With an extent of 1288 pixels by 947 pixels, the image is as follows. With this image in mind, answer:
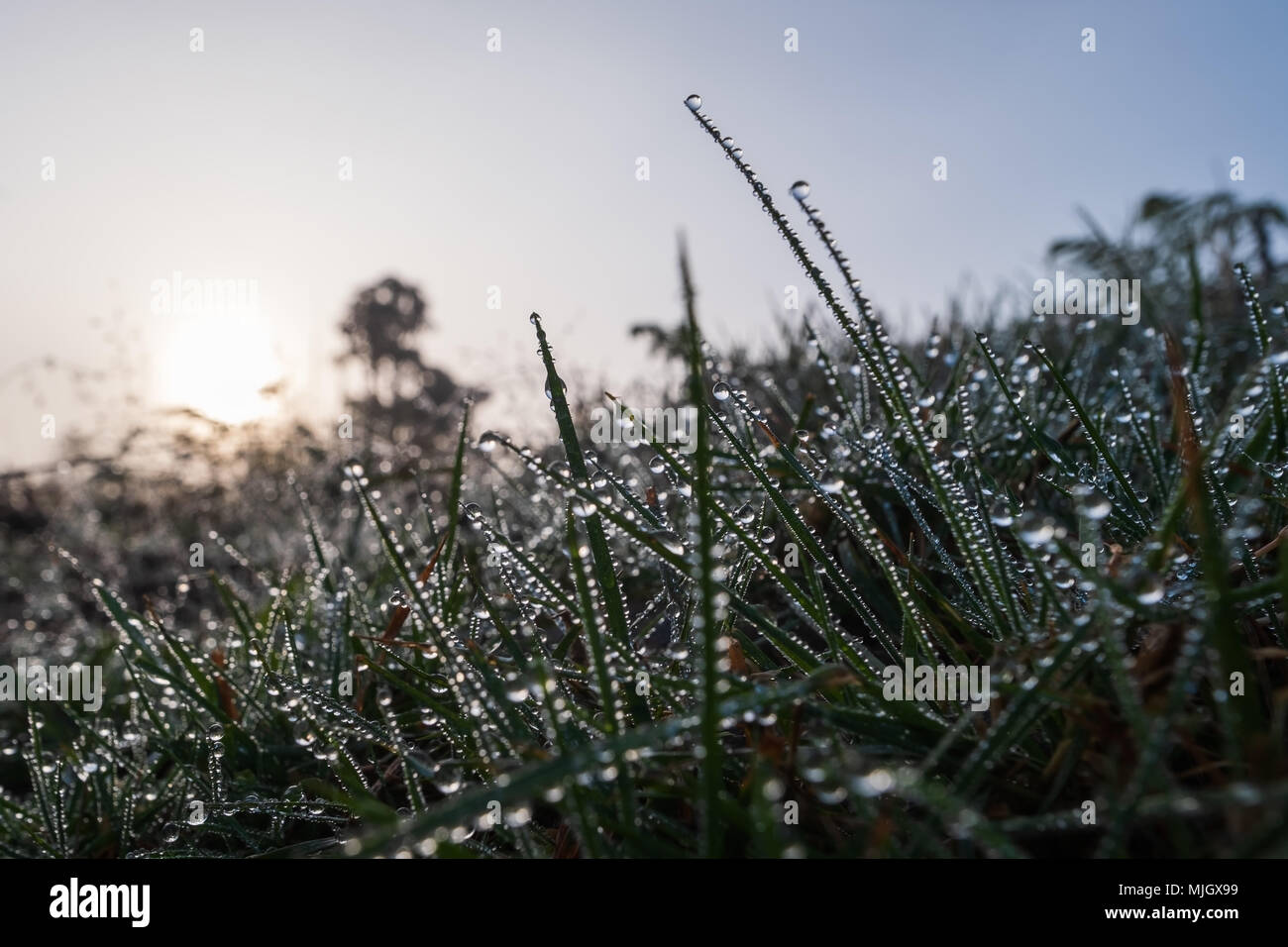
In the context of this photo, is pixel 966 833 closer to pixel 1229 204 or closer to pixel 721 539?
pixel 721 539

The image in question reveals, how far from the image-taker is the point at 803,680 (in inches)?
26.4

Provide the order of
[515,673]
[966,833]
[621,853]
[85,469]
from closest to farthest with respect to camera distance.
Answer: [966,833] < [621,853] < [515,673] < [85,469]

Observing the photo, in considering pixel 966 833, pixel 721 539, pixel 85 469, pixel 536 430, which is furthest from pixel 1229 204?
pixel 85 469

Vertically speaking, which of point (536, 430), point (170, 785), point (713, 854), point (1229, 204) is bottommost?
point (170, 785)

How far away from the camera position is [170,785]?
1143mm

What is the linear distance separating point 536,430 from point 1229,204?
14.0ft

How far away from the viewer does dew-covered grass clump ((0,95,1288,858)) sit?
55 centimetres

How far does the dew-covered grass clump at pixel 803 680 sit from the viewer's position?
0.55m

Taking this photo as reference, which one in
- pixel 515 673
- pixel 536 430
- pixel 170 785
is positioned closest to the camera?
pixel 515 673

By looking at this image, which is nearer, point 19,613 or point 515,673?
point 515,673

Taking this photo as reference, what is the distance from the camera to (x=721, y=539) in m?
0.95

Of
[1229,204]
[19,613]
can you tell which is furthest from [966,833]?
[1229,204]
